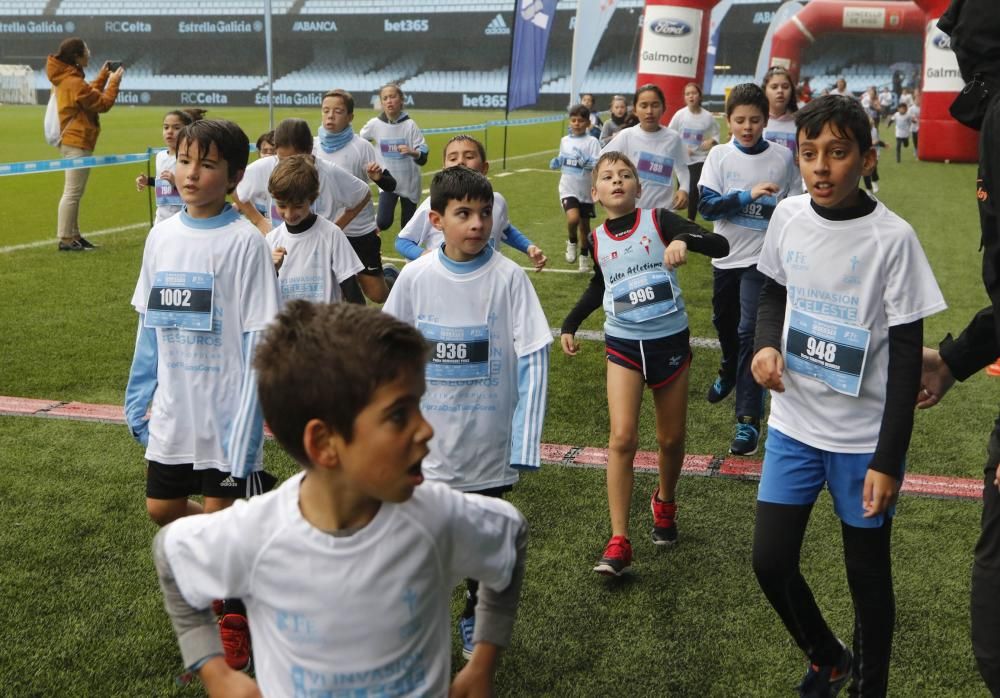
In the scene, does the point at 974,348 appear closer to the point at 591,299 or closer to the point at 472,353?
the point at 472,353

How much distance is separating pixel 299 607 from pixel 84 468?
4.08 metres

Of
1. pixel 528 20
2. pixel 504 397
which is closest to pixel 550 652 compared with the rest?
pixel 504 397

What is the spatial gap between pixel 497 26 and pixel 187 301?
58.3m

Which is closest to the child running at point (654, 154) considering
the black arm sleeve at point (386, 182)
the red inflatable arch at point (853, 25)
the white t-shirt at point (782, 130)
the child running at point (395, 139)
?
the white t-shirt at point (782, 130)

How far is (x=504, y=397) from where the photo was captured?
12.2ft

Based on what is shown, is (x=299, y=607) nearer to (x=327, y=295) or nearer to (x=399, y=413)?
(x=399, y=413)

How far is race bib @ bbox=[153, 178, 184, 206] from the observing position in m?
8.74

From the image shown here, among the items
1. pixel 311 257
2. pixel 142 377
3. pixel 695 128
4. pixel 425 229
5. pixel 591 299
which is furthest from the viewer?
pixel 695 128

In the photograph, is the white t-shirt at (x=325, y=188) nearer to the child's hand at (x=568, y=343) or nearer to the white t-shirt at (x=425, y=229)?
the white t-shirt at (x=425, y=229)

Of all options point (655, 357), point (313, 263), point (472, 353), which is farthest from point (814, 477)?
point (313, 263)

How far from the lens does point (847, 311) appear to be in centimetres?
313

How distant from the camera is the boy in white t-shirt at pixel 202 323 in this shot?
360 cm

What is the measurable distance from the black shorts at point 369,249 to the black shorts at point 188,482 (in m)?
4.84

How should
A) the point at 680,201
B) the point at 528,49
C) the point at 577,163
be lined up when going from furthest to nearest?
the point at 528,49, the point at 577,163, the point at 680,201
